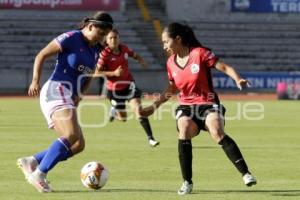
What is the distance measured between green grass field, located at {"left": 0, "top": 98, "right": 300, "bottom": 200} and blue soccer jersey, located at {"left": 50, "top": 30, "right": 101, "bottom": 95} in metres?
1.27

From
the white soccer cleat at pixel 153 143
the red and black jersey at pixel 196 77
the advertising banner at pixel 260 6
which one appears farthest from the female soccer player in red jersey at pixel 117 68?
the advertising banner at pixel 260 6

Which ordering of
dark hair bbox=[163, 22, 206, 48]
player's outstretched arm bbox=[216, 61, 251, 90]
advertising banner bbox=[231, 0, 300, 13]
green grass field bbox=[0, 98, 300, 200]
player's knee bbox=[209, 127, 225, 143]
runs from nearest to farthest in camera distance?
player's outstretched arm bbox=[216, 61, 251, 90]
green grass field bbox=[0, 98, 300, 200]
player's knee bbox=[209, 127, 225, 143]
dark hair bbox=[163, 22, 206, 48]
advertising banner bbox=[231, 0, 300, 13]

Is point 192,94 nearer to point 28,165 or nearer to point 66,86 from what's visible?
point 66,86

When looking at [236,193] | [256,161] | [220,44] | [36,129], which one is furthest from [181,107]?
[220,44]

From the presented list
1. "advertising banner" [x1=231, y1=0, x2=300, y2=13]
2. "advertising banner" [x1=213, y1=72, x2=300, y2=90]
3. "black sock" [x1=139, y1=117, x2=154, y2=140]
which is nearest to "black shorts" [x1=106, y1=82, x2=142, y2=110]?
"black sock" [x1=139, y1=117, x2=154, y2=140]

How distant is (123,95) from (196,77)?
8.87 meters

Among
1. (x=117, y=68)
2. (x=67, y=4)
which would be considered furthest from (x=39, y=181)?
(x=67, y=4)

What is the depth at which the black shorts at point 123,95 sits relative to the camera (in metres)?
19.1

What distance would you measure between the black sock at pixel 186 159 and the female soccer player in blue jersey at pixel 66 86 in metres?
1.13

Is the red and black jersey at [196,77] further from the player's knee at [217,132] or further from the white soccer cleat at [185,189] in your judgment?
the white soccer cleat at [185,189]

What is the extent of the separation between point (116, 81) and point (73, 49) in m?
8.86

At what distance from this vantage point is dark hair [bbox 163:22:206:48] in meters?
10.9

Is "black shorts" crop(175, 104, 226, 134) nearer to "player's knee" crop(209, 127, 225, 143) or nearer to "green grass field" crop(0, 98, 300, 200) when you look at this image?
"player's knee" crop(209, 127, 225, 143)

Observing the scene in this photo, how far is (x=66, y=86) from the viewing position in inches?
437
